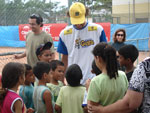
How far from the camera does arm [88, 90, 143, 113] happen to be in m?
1.94

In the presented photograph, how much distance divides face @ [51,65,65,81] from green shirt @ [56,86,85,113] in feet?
1.68

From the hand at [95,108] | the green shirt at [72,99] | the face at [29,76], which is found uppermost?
the face at [29,76]

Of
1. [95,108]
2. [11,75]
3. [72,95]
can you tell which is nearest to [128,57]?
[72,95]

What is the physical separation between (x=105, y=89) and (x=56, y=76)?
1.39 m

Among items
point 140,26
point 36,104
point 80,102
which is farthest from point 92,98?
point 140,26

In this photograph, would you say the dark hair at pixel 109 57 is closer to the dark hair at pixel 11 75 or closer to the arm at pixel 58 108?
the dark hair at pixel 11 75

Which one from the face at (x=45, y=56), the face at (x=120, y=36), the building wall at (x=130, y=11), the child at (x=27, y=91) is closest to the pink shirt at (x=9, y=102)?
the child at (x=27, y=91)

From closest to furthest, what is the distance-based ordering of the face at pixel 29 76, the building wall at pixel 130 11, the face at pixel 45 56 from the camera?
the face at pixel 29 76, the face at pixel 45 56, the building wall at pixel 130 11

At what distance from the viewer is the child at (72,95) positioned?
121 inches

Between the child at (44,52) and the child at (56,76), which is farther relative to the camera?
the child at (44,52)

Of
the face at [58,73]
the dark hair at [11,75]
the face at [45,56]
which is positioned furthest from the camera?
the face at [45,56]

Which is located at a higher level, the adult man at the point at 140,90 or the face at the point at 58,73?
the adult man at the point at 140,90

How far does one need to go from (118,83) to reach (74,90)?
82cm

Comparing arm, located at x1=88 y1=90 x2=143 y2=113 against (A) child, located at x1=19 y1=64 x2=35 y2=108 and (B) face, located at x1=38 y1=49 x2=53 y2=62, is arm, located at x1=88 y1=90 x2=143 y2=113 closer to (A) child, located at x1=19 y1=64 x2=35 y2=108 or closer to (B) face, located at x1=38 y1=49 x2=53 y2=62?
(A) child, located at x1=19 y1=64 x2=35 y2=108
